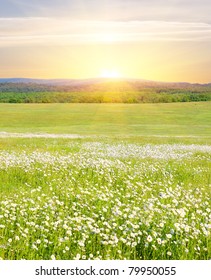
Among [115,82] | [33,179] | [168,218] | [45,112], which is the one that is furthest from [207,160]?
[115,82]

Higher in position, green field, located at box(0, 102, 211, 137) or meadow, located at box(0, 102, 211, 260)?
meadow, located at box(0, 102, 211, 260)

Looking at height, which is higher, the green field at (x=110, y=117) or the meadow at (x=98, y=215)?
the meadow at (x=98, y=215)

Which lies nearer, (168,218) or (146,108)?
(168,218)

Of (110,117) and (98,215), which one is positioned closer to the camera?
(98,215)

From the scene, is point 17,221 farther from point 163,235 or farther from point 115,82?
point 115,82

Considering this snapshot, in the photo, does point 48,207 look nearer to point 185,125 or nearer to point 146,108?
point 185,125

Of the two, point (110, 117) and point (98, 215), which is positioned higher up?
point (98, 215)

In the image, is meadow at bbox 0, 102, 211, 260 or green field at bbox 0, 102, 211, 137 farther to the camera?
green field at bbox 0, 102, 211, 137

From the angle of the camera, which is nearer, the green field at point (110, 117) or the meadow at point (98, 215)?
the meadow at point (98, 215)

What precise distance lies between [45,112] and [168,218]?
248 feet
